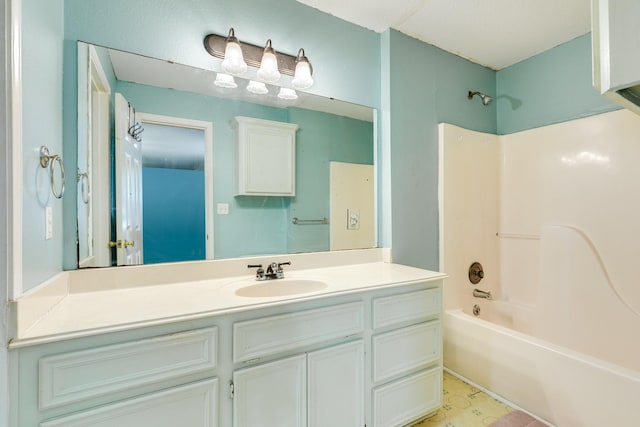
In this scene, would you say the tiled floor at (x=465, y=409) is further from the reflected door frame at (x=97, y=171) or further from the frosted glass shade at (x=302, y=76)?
the frosted glass shade at (x=302, y=76)

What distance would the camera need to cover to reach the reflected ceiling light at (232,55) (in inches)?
58.2

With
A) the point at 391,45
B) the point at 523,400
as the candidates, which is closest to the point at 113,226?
the point at 391,45

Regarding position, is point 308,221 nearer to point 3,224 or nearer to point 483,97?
point 3,224

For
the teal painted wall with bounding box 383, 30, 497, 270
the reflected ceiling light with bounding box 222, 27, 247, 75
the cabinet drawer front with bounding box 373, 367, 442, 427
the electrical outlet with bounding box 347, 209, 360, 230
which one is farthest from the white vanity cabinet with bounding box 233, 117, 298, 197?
the cabinet drawer front with bounding box 373, 367, 442, 427

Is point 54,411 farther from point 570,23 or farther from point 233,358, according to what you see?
point 570,23

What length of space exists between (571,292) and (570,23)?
1.81 m

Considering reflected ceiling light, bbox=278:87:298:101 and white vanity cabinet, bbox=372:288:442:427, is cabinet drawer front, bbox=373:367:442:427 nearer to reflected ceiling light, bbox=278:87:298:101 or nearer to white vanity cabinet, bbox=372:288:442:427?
white vanity cabinet, bbox=372:288:442:427

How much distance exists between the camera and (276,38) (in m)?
1.68

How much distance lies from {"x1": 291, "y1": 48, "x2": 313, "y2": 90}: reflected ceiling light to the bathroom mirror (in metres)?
0.11

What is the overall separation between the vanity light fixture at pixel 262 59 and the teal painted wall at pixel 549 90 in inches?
74.7

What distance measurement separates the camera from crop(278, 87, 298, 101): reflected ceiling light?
171cm

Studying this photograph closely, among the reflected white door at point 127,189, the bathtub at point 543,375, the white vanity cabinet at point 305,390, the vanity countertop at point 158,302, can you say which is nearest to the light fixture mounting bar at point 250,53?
the reflected white door at point 127,189

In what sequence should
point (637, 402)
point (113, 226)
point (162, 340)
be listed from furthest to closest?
point (113, 226), point (637, 402), point (162, 340)

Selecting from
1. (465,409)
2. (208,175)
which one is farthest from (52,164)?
(465,409)
